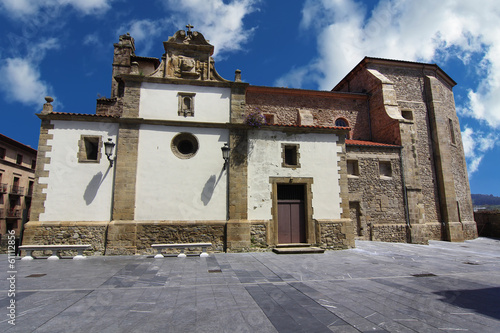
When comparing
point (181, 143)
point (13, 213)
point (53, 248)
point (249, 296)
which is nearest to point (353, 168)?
point (181, 143)

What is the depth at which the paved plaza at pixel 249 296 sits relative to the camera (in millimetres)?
3848

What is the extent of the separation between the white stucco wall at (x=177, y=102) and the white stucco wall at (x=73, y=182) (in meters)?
2.47

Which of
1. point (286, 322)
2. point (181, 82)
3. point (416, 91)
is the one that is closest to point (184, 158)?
point (181, 82)

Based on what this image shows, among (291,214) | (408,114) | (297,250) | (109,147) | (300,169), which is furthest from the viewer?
(408,114)

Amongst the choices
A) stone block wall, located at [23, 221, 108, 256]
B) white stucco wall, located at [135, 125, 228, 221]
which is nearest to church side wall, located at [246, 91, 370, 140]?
white stucco wall, located at [135, 125, 228, 221]

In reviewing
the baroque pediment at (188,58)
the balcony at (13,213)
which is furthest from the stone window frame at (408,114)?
the balcony at (13,213)

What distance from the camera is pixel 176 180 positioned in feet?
35.2

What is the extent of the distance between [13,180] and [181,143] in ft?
84.1

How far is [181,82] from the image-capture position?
454 inches

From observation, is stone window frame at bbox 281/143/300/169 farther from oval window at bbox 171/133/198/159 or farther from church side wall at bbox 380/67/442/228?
church side wall at bbox 380/67/442/228

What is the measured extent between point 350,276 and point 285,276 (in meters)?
1.62

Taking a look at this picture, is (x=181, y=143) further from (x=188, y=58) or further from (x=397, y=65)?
(x=397, y=65)

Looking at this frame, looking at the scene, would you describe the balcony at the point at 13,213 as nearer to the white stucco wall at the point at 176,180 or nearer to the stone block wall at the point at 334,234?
the white stucco wall at the point at 176,180

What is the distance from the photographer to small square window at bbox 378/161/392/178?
15.8 m
